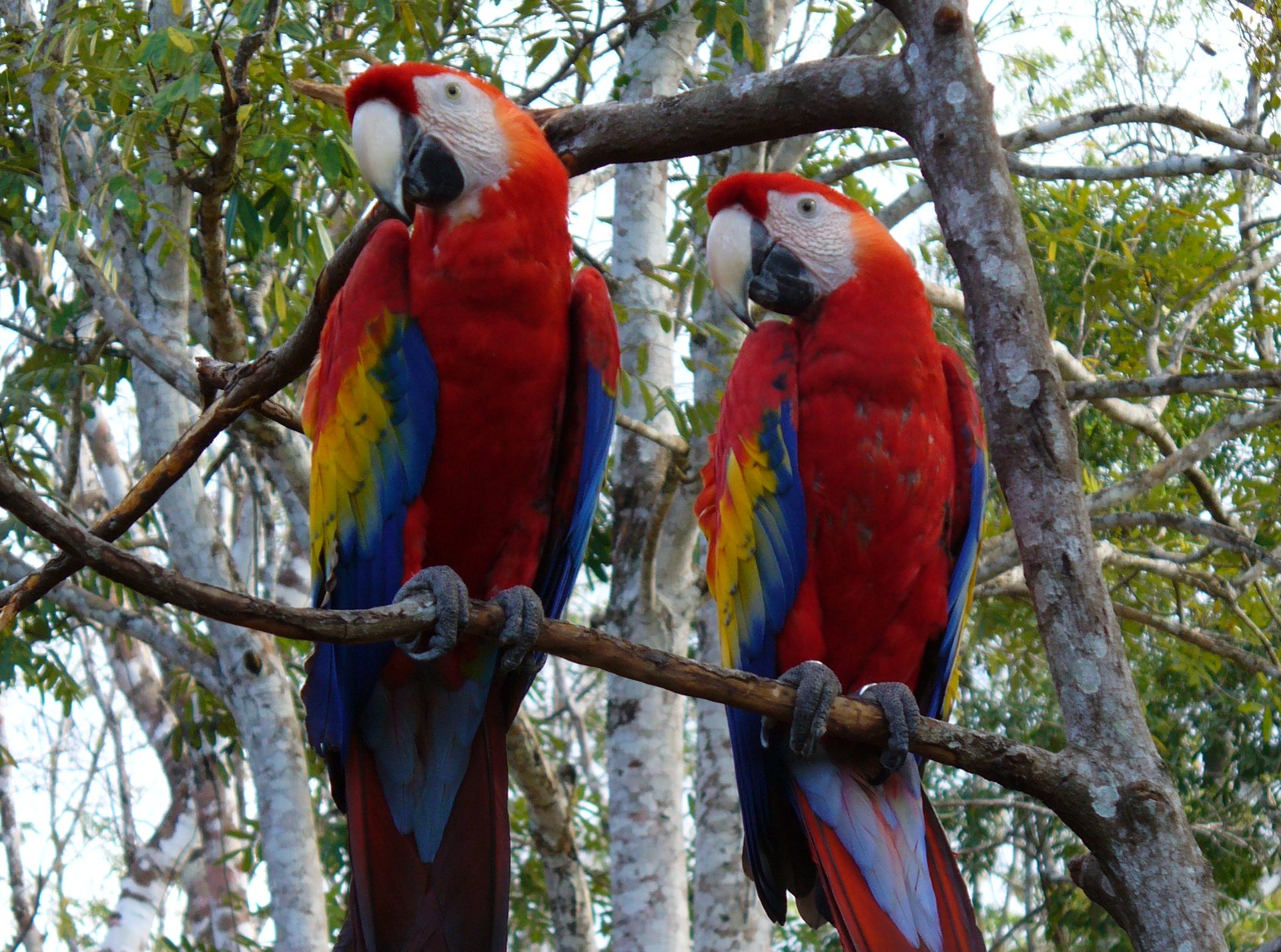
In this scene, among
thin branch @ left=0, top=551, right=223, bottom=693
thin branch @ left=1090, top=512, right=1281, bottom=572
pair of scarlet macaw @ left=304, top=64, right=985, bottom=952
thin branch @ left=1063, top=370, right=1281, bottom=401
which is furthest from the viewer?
thin branch @ left=0, top=551, right=223, bottom=693

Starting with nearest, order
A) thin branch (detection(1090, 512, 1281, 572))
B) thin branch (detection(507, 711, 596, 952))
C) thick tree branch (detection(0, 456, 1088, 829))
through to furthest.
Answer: thick tree branch (detection(0, 456, 1088, 829)) → thin branch (detection(1090, 512, 1281, 572)) → thin branch (detection(507, 711, 596, 952))

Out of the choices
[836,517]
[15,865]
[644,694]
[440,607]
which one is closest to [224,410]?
[440,607]

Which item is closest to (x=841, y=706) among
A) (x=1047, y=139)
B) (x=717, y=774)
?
(x=717, y=774)

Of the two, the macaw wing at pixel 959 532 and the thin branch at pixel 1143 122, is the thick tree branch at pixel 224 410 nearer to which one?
the macaw wing at pixel 959 532

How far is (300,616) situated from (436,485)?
73 cm

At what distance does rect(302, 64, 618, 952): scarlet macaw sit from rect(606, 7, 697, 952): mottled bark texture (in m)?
1.37

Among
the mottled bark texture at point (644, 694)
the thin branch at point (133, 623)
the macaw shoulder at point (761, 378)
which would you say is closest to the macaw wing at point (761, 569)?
the macaw shoulder at point (761, 378)

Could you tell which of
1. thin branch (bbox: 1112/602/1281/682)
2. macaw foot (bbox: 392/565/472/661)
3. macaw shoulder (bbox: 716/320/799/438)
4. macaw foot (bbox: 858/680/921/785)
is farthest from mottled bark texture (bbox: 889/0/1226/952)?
thin branch (bbox: 1112/602/1281/682)

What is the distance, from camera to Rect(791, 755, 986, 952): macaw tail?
169 cm

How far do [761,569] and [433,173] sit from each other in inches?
32.5

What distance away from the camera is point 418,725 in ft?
6.14

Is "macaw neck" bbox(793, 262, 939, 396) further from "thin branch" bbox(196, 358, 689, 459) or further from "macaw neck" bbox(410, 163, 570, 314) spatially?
"thin branch" bbox(196, 358, 689, 459)


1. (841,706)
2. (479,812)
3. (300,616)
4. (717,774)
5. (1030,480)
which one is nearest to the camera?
(300,616)

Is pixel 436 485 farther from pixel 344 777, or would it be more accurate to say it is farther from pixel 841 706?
pixel 841 706
